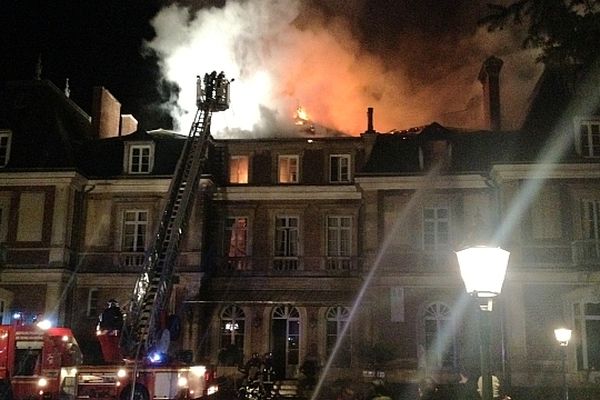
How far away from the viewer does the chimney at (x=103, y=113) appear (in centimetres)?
3409

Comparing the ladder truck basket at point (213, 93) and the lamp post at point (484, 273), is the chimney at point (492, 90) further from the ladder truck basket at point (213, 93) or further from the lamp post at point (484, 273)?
the lamp post at point (484, 273)

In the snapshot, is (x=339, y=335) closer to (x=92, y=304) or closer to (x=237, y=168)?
(x=237, y=168)

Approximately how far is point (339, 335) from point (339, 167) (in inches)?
278

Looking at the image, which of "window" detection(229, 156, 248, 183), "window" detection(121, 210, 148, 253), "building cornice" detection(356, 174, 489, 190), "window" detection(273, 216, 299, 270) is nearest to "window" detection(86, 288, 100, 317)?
"window" detection(121, 210, 148, 253)

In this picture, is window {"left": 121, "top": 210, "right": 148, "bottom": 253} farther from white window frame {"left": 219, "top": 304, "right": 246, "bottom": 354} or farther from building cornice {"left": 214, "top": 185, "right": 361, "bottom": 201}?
white window frame {"left": 219, "top": 304, "right": 246, "bottom": 354}

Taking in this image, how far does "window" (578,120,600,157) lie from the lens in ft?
88.7

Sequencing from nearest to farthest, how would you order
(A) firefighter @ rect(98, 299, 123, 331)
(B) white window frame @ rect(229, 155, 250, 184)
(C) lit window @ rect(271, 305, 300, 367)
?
1. (A) firefighter @ rect(98, 299, 123, 331)
2. (C) lit window @ rect(271, 305, 300, 367)
3. (B) white window frame @ rect(229, 155, 250, 184)

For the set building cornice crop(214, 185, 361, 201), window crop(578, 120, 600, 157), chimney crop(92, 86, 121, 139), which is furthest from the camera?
chimney crop(92, 86, 121, 139)

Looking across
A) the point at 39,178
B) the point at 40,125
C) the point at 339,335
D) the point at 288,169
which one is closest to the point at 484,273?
the point at 339,335

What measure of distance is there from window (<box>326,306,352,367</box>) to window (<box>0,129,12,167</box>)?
1440 cm

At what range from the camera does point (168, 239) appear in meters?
23.3

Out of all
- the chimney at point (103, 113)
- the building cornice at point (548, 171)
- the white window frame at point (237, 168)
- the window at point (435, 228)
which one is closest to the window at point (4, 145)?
the chimney at point (103, 113)

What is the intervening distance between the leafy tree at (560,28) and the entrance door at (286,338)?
19961 millimetres

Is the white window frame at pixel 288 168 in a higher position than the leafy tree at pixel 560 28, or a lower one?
higher
